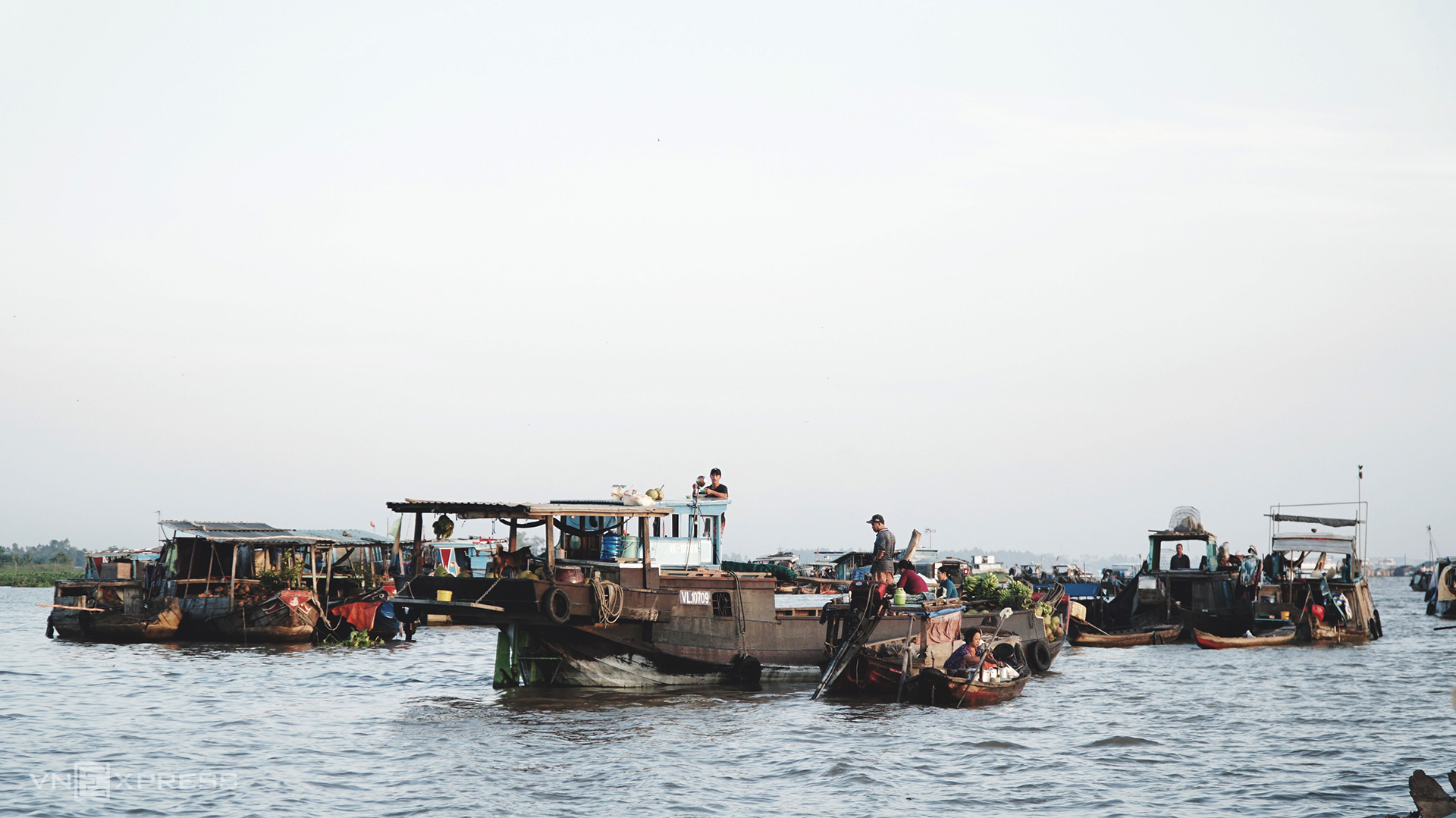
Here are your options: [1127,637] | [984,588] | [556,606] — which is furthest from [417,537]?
[1127,637]

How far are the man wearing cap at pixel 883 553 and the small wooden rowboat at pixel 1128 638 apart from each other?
702 inches

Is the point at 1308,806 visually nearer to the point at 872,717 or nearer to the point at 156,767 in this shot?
the point at 872,717

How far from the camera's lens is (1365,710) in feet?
79.1

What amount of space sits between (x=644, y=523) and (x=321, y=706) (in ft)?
24.6

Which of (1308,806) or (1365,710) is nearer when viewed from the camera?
(1308,806)

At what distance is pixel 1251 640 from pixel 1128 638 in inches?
155

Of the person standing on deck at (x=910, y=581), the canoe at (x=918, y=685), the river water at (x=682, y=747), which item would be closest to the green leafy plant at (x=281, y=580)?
the river water at (x=682, y=747)

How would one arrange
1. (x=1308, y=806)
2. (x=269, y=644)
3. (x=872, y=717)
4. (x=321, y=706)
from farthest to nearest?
(x=269, y=644) → (x=321, y=706) → (x=872, y=717) → (x=1308, y=806)

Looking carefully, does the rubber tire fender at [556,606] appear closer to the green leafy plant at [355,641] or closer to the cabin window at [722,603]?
the cabin window at [722,603]

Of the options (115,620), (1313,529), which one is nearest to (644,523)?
(115,620)

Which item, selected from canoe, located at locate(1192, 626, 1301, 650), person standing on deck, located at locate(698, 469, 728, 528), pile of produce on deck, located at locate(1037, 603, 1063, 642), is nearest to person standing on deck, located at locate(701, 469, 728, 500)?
person standing on deck, located at locate(698, 469, 728, 528)

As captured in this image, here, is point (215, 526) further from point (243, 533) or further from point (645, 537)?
point (645, 537)

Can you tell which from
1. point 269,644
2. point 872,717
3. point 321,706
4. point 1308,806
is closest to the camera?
point 1308,806

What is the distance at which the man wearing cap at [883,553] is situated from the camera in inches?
937
